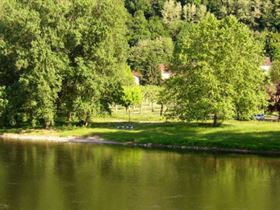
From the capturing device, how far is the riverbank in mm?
70625

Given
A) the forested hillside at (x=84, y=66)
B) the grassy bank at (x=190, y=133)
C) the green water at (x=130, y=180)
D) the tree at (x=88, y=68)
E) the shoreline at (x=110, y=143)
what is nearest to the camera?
the green water at (x=130, y=180)

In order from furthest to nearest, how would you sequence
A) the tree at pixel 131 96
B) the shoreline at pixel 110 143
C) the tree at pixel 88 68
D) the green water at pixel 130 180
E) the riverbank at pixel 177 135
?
the tree at pixel 131 96 < the tree at pixel 88 68 < the riverbank at pixel 177 135 < the shoreline at pixel 110 143 < the green water at pixel 130 180

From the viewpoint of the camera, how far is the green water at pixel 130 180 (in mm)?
42812

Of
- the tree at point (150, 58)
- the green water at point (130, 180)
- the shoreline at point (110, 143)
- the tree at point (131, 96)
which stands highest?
the tree at point (150, 58)

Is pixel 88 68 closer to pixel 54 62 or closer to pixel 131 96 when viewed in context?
pixel 54 62

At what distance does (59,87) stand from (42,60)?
15.2 feet

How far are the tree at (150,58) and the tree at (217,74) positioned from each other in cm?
6540

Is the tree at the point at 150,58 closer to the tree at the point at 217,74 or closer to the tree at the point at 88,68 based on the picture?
the tree at the point at 88,68

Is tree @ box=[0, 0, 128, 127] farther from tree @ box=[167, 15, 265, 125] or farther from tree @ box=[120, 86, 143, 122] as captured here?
tree @ box=[120, 86, 143, 122]

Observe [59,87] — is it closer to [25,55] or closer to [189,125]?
[25,55]

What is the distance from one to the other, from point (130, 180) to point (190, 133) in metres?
26.1

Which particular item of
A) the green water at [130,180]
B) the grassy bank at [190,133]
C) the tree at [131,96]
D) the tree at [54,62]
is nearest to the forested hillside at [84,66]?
the tree at [54,62]

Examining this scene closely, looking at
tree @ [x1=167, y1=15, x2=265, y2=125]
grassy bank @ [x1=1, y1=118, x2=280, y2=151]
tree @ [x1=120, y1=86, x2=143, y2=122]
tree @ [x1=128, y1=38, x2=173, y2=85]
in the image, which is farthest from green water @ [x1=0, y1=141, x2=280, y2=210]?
tree @ [x1=128, y1=38, x2=173, y2=85]

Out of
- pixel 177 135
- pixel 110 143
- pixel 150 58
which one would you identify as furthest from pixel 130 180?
pixel 150 58
